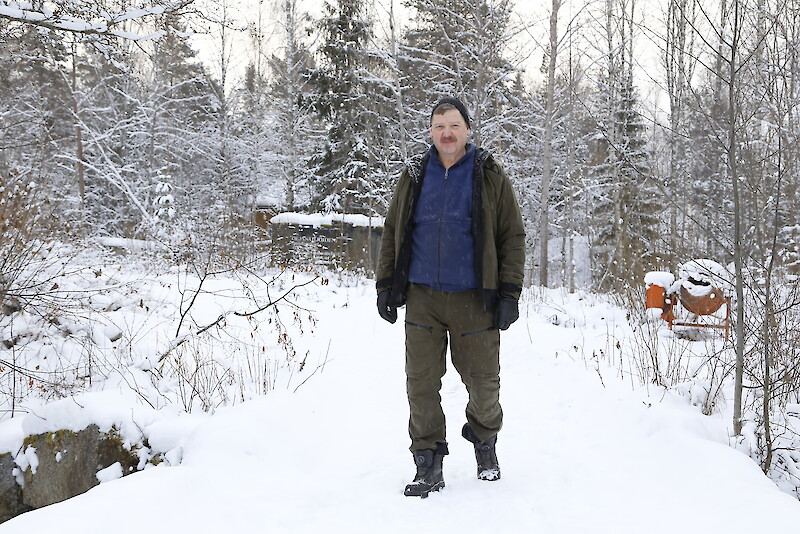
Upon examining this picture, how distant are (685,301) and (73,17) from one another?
6542 millimetres

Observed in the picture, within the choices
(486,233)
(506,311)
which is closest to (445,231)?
(486,233)

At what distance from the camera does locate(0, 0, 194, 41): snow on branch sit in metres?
A: 4.31

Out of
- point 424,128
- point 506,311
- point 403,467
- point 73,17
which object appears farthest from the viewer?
point 424,128

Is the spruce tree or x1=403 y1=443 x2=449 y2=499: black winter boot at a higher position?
the spruce tree

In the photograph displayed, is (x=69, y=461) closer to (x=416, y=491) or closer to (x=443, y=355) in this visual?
(x=416, y=491)

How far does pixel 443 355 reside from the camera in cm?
271

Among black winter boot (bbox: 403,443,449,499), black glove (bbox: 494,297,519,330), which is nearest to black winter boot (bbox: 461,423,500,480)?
black winter boot (bbox: 403,443,449,499)

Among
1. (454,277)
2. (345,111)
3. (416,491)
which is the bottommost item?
(416,491)

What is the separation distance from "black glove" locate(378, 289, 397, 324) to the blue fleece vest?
0.16 meters

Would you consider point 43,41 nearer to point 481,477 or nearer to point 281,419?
point 281,419

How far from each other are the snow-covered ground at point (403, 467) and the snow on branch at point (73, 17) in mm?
2895

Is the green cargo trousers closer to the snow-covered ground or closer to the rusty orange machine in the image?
the snow-covered ground

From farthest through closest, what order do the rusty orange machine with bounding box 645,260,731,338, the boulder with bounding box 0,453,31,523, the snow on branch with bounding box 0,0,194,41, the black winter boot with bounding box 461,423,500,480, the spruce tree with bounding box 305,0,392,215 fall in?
the spruce tree with bounding box 305,0,392,215 → the rusty orange machine with bounding box 645,260,731,338 → the snow on branch with bounding box 0,0,194,41 → the boulder with bounding box 0,453,31,523 → the black winter boot with bounding box 461,423,500,480

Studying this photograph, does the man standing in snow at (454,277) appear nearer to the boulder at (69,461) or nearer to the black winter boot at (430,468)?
the black winter boot at (430,468)
